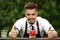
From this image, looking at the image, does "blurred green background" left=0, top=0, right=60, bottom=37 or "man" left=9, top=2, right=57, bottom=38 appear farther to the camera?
"blurred green background" left=0, top=0, right=60, bottom=37

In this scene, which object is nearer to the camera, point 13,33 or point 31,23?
point 13,33

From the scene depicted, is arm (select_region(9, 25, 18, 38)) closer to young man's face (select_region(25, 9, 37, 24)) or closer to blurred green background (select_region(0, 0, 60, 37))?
young man's face (select_region(25, 9, 37, 24))

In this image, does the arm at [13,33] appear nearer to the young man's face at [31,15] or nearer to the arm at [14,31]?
the arm at [14,31]

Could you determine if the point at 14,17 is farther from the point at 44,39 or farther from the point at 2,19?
the point at 44,39

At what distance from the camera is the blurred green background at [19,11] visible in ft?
31.4

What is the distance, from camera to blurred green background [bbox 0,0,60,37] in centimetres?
957

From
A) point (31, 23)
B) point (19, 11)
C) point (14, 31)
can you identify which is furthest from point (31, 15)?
point (19, 11)

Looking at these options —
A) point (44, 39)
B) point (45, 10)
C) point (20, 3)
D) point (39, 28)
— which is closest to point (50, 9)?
point (45, 10)

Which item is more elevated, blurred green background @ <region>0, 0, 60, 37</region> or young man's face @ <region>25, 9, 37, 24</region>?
blurred green background @ <region>0, 0, 60, 37</region>

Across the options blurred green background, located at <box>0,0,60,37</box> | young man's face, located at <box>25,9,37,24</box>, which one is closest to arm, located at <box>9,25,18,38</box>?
young man's face, located at <box>25,9,37,24</box>

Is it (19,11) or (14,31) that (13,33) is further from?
(19,11)

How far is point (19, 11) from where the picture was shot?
385 inches

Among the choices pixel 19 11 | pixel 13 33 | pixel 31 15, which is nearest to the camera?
pixel 13 33

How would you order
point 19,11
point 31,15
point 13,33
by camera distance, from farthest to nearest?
1. point 19,11
2. point 31,15
3. point 13,33
